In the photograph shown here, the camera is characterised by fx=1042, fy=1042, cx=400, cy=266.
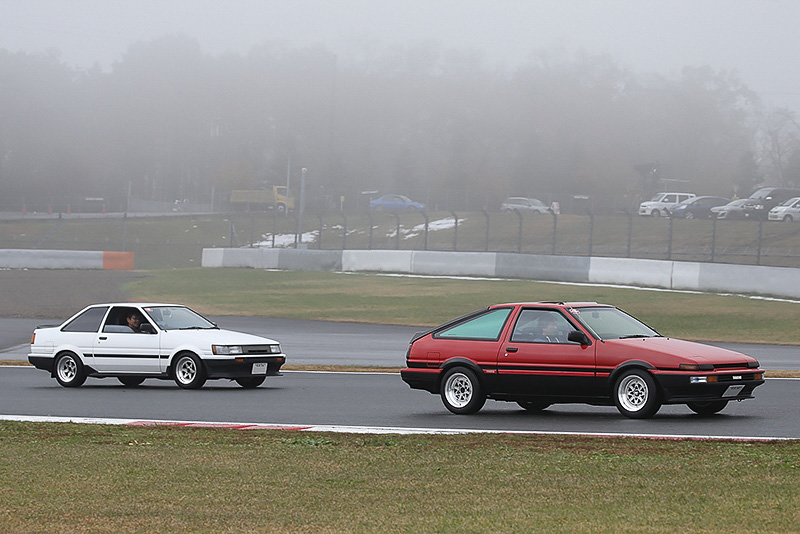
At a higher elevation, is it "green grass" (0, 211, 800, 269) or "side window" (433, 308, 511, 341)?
"green grass" (0, 211, 800, 269)

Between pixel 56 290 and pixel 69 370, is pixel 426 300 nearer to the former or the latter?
pixel 56 290

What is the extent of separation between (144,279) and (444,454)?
34597 millimetres

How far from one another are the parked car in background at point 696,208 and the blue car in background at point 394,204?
20391 millimetres

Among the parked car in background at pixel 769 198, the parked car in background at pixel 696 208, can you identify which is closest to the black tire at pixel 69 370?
the parked car in background at pixel 769 198

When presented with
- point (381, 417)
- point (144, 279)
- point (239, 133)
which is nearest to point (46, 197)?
point (239, 133)

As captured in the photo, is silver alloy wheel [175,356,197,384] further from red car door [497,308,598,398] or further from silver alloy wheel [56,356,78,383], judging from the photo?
red car door [497,308,598,398]

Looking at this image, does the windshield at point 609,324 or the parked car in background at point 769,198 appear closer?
the windshield at point 609,324

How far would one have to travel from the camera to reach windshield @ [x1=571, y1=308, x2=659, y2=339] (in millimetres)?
11805

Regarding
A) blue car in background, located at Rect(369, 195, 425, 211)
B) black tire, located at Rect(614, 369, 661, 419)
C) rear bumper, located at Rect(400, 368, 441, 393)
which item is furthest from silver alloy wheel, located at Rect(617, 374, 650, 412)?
blue car in background, located at Rect(369, 195, 425, 211)

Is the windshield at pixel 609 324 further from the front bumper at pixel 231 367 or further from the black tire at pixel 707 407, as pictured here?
the front bumper at pixel 231 367

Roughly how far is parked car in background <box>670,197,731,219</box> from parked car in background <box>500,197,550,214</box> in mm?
10622

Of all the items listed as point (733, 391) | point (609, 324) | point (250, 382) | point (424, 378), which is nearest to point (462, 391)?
point (424, 378)

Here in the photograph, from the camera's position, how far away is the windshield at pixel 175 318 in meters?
15.9

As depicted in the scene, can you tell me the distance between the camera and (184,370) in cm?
1541
